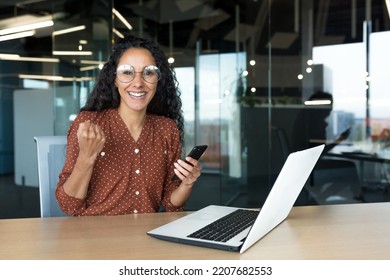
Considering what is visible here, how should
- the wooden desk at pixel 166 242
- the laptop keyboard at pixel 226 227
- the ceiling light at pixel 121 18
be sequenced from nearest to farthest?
the wooden desk at pixel 166 242
the laptop keyboard at pixel 226 227
the ceiling light at pixel 121 18

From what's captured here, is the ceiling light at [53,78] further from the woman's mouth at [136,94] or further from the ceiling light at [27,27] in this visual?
the woman's mouth at [136,94]

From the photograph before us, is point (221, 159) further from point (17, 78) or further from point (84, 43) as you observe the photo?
point (17, 78)

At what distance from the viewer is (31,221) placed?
4.67ft

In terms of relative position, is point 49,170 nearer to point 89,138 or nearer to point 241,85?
point 89,138

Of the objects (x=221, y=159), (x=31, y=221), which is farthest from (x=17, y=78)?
(x=31, y=221)

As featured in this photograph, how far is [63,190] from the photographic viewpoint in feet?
5.29

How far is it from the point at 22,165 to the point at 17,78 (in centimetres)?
84

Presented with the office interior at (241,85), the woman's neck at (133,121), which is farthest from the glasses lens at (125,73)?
the office interior at (241,85)

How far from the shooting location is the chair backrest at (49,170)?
71.1 inches

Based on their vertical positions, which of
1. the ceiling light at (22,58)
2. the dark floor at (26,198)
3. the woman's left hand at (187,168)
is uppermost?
the ceiling light at (22,58)

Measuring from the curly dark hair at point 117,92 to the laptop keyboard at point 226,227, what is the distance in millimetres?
764

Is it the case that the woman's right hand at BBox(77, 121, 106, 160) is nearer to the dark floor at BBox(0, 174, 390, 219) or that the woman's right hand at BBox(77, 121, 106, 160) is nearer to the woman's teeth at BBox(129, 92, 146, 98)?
the woman's teeth at BBox(129, 92, 146, 98)

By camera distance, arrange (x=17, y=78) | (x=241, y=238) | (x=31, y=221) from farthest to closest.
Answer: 1. (x=17, y=78)
2. (x=31, y=221)
3. (x=241, y=238)

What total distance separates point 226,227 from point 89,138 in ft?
1.71
